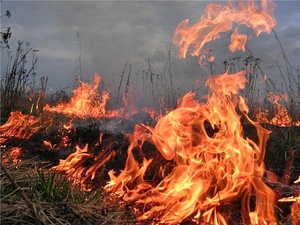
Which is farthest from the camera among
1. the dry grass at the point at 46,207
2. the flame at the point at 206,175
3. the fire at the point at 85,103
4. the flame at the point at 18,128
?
the fire at the point at 85,103

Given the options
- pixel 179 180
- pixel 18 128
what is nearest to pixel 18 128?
pixel 18 128

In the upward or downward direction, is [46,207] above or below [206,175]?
below

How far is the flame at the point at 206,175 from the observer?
3.93 metres

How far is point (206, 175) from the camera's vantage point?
430 centimetres

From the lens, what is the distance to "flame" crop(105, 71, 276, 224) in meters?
3.93

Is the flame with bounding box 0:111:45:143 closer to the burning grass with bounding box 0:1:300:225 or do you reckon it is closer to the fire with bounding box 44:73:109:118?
the burning grass with bounding box 0:1:300:225

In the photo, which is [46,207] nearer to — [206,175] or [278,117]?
[206,175]

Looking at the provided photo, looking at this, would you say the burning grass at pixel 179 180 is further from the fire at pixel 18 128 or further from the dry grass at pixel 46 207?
the fire at pixel 18 128

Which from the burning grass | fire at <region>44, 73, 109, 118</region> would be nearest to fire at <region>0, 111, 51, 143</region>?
the burning grass

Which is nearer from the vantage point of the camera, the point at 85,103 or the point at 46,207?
the point at 46,207

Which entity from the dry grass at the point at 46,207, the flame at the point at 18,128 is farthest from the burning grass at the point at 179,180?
the flame at the point at 18,128

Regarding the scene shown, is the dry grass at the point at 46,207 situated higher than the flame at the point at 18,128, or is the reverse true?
the flame at the point at 18,128

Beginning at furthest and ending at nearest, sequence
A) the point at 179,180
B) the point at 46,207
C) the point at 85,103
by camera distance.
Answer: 1. the point at 85,103
2. the point at 179,180
3. the point at 46,207

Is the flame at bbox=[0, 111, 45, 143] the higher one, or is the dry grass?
the flame at bbox=[0, 111, 45, 143]
